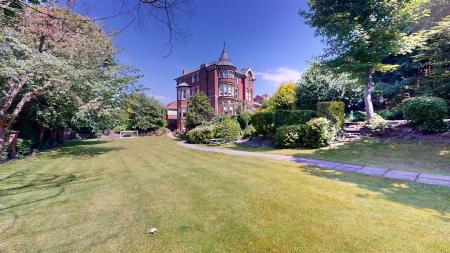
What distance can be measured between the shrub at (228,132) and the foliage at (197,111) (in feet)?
26.6

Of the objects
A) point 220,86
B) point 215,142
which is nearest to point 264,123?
point 215,142

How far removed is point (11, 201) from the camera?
16.5ft

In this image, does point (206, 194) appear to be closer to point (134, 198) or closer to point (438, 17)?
point (134, 198)

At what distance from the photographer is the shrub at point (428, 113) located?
9352mm

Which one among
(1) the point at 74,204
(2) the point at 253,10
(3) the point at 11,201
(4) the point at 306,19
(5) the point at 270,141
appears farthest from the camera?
(5) the point at 270,141

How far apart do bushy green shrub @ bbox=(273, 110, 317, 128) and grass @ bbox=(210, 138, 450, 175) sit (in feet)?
9.05

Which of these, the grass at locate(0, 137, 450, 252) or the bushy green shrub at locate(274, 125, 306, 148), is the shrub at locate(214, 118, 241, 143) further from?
the grass at locate(0, 137, 450, 252)

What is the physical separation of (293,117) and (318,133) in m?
2.62

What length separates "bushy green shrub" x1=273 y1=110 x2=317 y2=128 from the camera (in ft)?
41.6

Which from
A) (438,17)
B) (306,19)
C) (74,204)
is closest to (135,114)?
(306,19)

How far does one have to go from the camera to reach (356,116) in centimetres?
1884

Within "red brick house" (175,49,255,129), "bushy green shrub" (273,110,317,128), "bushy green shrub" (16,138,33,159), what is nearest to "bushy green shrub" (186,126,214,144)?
"bushy green shrub" (273,110,317,128)

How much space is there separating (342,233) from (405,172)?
4.97 metres

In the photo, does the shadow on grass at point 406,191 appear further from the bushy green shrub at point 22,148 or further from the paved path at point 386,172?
the bushy green shrub at point 22,148
